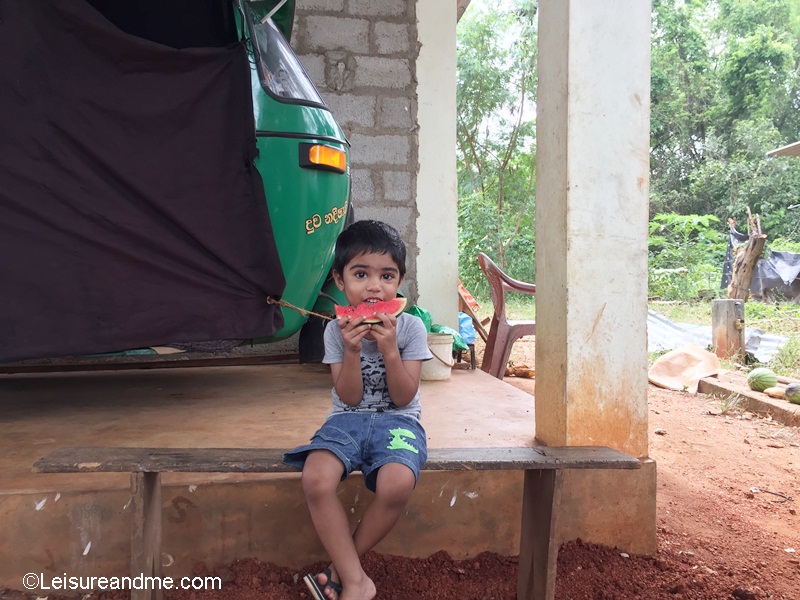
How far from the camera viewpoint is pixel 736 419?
17.4 ft

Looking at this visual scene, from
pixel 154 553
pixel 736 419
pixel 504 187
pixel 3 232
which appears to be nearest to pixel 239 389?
pixel 3 232

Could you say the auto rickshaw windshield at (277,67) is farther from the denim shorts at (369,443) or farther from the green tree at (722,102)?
the green tree at (722,102)

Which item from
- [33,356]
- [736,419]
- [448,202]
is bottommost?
[736,419]

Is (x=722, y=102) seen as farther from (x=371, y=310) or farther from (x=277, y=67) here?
(x=371, y=310)

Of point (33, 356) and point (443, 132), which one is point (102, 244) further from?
point (443, 132)

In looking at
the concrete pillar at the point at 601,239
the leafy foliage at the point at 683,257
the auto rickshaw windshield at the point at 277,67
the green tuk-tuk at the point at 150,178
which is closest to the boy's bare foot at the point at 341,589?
the concrete pillar at the point at 601,239

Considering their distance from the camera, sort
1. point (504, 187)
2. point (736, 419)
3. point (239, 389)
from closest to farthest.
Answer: point (239, 389)
point (736, 419)
point (504, 187)

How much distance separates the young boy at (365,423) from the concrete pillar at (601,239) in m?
0.62

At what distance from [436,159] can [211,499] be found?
3225 millimetres

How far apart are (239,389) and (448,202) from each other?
203 centimetres

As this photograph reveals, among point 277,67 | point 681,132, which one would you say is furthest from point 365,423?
point 681,132

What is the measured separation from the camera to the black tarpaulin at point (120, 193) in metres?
2.54

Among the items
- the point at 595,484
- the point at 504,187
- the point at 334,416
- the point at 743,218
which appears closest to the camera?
the point at 334,416

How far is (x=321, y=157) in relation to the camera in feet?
9.81
